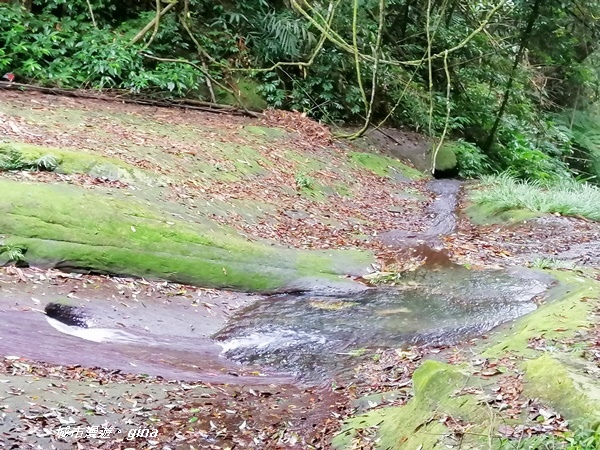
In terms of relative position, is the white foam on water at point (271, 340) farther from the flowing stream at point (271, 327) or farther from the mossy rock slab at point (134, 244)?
the mossy rock slab at point (134, 244)

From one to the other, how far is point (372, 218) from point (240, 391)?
5.96 metres

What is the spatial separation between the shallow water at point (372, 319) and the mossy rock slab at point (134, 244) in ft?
1.73

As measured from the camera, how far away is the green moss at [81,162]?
7559mm

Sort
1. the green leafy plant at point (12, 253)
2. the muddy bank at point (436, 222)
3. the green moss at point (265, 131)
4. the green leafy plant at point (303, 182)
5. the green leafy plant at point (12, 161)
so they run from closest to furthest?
the green leafy plant at point (12, 253) → the green leafy plant at point (12, 161) → the muddy bank at point (436, 222) → the green leafy plant at point (303, 182) → the green moss at point (265, 131)

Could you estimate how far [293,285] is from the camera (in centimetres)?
715

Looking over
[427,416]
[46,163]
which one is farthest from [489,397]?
[46,163]

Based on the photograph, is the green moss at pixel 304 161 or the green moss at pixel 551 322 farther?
the green moss at pixel 304 161

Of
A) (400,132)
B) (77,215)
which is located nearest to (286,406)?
(77,215)

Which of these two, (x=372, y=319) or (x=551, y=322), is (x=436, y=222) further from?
(x=551, y=322)

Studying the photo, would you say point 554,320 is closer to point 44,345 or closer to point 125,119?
point 44,345

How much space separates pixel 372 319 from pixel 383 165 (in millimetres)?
7609

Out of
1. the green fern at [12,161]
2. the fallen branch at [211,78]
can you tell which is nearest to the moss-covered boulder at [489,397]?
the green fern at [12,161]

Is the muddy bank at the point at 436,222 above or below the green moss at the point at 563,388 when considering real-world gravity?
below

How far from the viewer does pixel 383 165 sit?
1352cm
